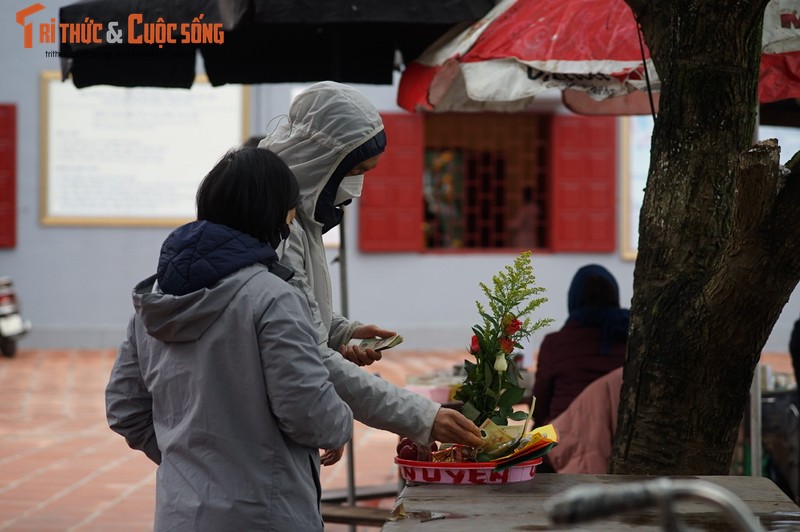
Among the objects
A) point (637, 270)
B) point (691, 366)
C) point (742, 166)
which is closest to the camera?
point (742, 166)

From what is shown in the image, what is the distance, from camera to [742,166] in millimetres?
2496

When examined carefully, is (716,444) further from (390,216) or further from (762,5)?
(390,216)

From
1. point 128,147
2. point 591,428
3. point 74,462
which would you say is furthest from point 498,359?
point 128,147

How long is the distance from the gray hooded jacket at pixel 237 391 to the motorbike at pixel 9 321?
10.4 m

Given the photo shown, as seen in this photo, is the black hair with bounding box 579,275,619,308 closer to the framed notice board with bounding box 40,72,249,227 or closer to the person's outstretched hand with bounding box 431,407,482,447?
the person's outstretched hand with bounding box 431,407,482,447

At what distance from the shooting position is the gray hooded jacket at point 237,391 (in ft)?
7.25

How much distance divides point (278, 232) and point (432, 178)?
10686 millimetres

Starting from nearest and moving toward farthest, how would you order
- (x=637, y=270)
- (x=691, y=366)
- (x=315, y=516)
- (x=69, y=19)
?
(x=315, y=516)
(x=691, y=366)
(x=637, y=270)
(x=69, y=19)

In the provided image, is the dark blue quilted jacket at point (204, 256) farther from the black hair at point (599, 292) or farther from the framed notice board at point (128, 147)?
the framed notice board at point (128, 147)

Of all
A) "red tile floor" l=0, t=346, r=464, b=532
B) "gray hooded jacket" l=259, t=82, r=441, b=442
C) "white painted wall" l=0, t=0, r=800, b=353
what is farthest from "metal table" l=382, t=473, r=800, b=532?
"white painted wall" l=0, t=0, r=800, b=353

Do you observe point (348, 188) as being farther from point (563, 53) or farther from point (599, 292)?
point (599, 292)

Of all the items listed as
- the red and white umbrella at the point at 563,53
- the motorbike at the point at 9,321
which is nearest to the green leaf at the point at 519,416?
the red and white umbrella at the point at 563,53

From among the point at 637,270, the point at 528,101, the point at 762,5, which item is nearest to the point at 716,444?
the point at 637,270

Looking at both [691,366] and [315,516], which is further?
[691,366]
